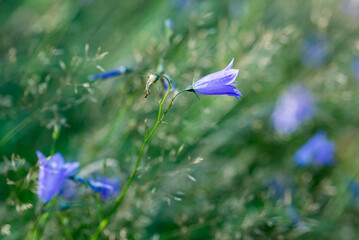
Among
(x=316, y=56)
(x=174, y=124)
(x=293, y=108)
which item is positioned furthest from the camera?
(x=316, y=56)

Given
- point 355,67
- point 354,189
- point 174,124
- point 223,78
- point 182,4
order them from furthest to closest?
point 355,67 → point 182,4 → point 354,189 → point 174,124 → point 223,78

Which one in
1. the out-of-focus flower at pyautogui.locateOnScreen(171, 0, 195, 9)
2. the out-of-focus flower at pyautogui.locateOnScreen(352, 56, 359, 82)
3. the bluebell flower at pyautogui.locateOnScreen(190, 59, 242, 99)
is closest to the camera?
the bluebell flower at pyautogui.locateOnScreen(190, 59, 242, 99)

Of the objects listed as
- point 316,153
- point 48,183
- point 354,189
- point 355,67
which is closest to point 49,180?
point 48,183

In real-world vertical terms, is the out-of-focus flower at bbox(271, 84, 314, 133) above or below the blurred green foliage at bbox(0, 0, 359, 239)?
below

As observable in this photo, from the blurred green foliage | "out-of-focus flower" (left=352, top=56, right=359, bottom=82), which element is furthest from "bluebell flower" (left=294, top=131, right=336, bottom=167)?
"out-of-focus flower" (left=352, top=56, right=359, bottom=82)

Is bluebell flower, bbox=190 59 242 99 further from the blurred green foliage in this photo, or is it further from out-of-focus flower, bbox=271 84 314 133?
out-of-focus flower, bbox=271 84 314 133

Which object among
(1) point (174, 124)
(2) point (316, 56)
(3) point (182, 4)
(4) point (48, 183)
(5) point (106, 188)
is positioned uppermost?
(4) point (48, 183)

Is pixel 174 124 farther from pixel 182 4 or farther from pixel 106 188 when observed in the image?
pixel 182 4
